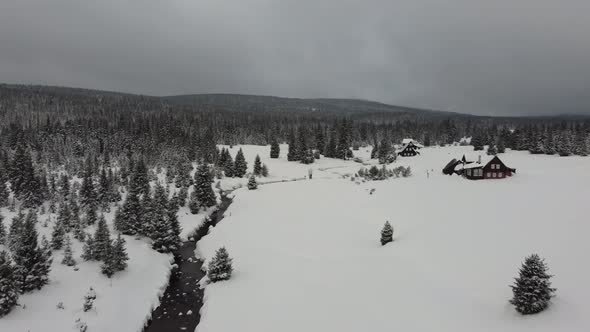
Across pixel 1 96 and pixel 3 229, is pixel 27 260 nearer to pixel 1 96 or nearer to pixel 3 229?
pixel 3 229

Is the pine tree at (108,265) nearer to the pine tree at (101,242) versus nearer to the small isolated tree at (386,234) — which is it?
the pine tree at (101,242)

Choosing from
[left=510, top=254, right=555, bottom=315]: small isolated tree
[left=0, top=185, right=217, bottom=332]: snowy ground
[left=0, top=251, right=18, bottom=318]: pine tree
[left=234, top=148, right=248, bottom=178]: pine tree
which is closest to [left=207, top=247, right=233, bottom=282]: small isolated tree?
[left=0, top=185, right=217, bottom=332]: snowy ground

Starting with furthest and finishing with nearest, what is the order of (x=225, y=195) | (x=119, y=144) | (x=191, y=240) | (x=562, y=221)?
(x=119, y=144)
(x=225, y=195)
(x=191, y=240)
(x=562, y=221)

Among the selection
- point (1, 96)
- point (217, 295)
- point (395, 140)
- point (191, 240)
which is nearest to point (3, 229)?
point (191, 240)

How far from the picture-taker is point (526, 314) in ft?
54.4

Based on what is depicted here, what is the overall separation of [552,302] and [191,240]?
3606cm

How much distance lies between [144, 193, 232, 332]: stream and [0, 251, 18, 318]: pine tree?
8.49 metres

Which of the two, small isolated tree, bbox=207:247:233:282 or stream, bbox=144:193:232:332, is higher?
small isolated tree, bbox=207:247:233:282

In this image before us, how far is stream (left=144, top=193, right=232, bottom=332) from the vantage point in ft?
75.9

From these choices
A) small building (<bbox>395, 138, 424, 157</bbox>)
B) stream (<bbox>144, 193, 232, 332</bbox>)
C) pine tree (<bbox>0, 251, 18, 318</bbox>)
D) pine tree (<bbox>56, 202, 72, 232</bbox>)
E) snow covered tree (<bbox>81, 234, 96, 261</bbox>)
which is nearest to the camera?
pine tree (<bbox>0, 251, 18, 318</bbox>)

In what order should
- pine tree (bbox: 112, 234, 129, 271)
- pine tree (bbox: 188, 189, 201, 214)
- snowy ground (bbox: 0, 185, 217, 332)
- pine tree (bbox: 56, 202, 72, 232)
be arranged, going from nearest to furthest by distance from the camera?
snowy ground (bbox: 0, 185, 217, 332) < pine tree (bbox: 112, 234, 129, 271) < pine tree (bbox: 56, 202, 72, 232) < pine tree (bbox: 188, 189, 201, 214)

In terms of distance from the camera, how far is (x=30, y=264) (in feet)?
77.6

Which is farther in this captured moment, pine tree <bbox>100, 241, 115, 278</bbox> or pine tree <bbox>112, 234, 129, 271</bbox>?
pine tree <bbox>112, 234, 129, 271</bbox>

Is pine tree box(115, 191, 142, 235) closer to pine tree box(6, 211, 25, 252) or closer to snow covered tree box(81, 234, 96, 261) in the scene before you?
snow covered tree box(81, 234, 96, 261)
